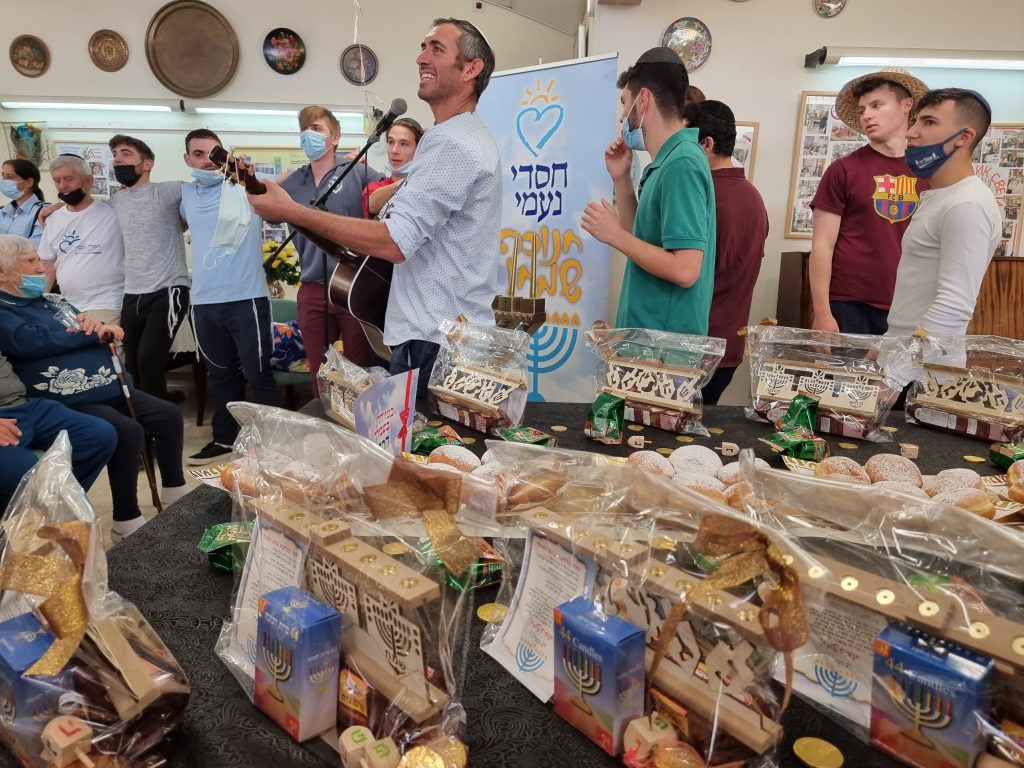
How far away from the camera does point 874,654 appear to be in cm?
58

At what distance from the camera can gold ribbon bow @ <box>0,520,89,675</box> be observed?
621 millimetres

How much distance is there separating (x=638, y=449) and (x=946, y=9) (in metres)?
3.85

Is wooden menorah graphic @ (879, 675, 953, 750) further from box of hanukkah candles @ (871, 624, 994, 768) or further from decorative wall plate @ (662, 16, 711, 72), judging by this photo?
decorative wall plate @ (662, 16, 711, 72)

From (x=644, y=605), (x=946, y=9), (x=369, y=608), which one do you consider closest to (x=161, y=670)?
(x=369, y=608)

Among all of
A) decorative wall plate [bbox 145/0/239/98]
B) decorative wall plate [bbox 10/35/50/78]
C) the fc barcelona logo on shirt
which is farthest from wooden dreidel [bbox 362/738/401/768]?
decorative wall plate [bbox 10/35/50/78]

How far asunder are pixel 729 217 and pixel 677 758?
2.36 m

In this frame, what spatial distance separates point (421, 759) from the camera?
23.0 inches

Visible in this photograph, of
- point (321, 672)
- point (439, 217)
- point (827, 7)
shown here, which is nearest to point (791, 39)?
point (827, 7)

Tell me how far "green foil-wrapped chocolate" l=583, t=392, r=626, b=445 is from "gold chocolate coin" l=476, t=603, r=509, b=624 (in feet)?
2.35

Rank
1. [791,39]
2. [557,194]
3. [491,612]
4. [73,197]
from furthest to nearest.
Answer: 1. [791,39]
2. [73,197]
3. [557,194]
4. [491,612]

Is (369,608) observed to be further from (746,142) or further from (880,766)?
(746,142)

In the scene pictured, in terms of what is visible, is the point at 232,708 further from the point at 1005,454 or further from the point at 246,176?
the point at 1005,454

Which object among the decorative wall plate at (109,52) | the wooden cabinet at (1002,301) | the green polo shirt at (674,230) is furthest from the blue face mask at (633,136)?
the decorative wall plate at (109,52)

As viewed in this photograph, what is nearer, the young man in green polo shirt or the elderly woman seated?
the young man in green polo shirt
